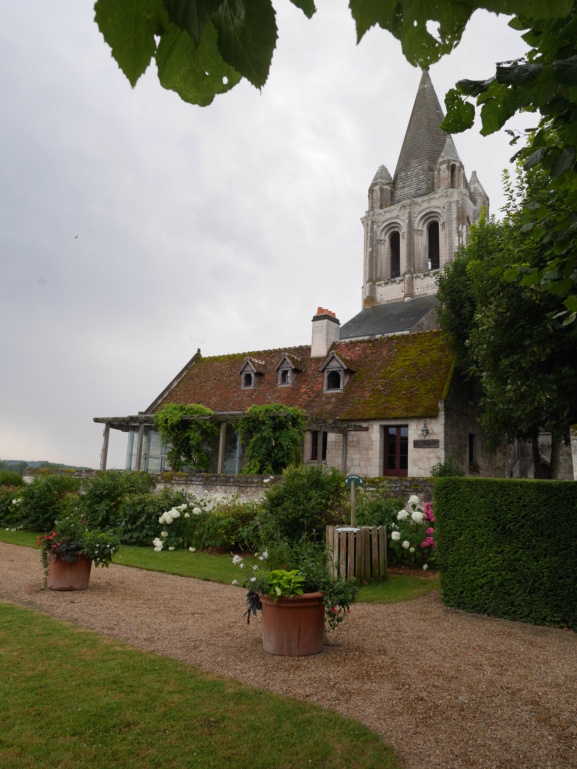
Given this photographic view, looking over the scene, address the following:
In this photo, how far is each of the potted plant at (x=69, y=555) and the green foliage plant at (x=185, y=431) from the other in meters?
10.9

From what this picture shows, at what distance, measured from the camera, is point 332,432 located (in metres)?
19.6

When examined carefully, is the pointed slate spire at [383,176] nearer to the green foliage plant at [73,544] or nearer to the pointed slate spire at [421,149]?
the pointed slate spire at [421,149]

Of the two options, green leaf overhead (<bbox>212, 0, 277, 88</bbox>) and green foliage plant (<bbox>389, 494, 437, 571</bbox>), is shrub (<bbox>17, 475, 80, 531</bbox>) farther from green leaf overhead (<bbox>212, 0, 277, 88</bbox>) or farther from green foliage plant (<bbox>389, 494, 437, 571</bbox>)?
green leaf overhead (<bbox>212, 0, 277, 88</bbox>)

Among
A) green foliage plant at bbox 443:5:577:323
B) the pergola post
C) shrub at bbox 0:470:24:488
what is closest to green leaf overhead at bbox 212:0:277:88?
green foliage plant at bbox 443:5:577:323

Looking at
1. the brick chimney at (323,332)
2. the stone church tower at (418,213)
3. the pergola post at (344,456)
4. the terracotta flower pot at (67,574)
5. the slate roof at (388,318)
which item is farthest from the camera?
the stone church tower at (418,213)

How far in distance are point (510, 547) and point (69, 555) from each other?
21.0 feet

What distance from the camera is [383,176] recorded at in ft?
143

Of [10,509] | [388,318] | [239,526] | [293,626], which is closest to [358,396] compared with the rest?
[239,526]

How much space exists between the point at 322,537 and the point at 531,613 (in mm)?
4953

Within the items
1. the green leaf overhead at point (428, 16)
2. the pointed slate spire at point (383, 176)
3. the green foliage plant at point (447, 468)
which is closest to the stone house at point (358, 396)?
the green foliage plant at point (447, 468)

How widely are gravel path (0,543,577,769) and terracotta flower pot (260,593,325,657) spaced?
0.13 m

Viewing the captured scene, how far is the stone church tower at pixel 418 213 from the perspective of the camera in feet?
124

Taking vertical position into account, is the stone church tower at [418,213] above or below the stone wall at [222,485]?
above

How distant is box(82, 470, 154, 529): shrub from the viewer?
13.5 meters
